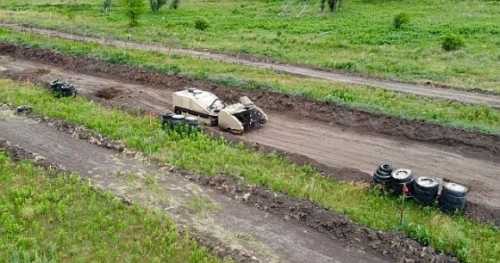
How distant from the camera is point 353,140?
20469 mm

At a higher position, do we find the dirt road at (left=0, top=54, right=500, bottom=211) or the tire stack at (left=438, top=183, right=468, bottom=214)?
the tire stack at (left=438, top=183, right=468, bottom=214)

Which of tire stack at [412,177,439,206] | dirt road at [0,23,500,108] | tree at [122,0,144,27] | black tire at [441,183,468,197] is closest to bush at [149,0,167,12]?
tree at [122,0,144,27]

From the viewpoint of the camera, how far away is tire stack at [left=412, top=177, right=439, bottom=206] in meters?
15.0

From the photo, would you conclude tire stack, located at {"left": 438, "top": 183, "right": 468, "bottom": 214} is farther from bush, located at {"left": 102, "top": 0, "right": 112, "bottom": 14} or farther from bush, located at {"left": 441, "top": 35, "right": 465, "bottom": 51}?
bush, located at {"left": 102, "top": 0, "right": 112, "bottom": 14}

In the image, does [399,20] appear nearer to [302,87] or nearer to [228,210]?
[302,87]

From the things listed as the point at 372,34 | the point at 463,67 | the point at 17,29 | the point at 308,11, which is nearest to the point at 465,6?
the point at 308,11

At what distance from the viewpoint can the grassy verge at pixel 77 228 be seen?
12.4 m

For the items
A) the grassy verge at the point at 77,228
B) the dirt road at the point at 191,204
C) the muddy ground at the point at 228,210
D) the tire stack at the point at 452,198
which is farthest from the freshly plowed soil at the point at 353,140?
the grassy verge at the point at 77,228

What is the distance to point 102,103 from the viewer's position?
24406 millimetres

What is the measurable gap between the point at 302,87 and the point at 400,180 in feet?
39.9

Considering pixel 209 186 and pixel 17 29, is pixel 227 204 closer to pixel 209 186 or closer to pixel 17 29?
pixel 209 186

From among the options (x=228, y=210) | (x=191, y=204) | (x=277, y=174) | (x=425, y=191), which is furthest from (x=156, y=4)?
(x=425, y=191)

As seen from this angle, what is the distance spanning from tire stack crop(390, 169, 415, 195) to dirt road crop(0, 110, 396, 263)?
3.04 metres

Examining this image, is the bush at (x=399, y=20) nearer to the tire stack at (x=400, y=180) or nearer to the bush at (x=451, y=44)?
the bush at (x=451, y=44)
